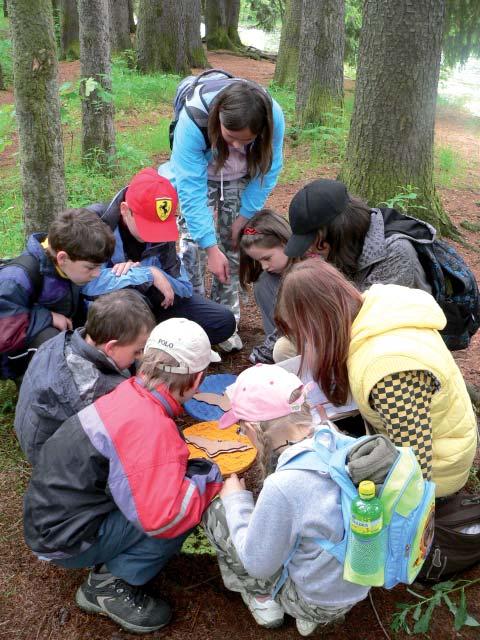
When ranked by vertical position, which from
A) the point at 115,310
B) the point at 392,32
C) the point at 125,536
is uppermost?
the point at 392,32

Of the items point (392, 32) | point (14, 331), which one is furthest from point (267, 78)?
point (14, 331)

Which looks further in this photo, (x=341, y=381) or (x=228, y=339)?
(x=228, y=339)

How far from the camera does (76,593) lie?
2271mm

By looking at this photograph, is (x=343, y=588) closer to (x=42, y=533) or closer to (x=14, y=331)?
(x=42, y=533)

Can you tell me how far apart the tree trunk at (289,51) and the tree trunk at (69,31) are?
20.5ft

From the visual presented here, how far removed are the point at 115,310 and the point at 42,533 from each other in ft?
2.82

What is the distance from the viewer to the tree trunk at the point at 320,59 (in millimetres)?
8164

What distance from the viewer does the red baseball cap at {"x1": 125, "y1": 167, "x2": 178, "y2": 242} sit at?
3.06m

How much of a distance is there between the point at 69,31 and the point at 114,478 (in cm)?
1598

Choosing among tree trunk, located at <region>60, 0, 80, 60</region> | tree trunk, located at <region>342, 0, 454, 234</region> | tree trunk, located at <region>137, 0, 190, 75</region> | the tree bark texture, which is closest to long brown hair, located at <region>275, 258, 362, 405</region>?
tree trunk, located at <region>342, 0, 454, 234</region>

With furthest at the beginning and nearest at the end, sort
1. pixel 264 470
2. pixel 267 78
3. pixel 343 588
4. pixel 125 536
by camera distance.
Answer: pixel 267 78 < pixel 125 536 < pixel 264 470 < pixel 343 588

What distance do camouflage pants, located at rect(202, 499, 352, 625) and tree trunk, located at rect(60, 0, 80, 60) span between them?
1547 cm

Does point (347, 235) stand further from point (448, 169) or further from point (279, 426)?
point (448, 169)

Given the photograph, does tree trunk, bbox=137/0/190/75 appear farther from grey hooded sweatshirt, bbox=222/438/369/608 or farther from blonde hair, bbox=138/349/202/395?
grey hooded sweatshirt, bbox=222/438/369/608
